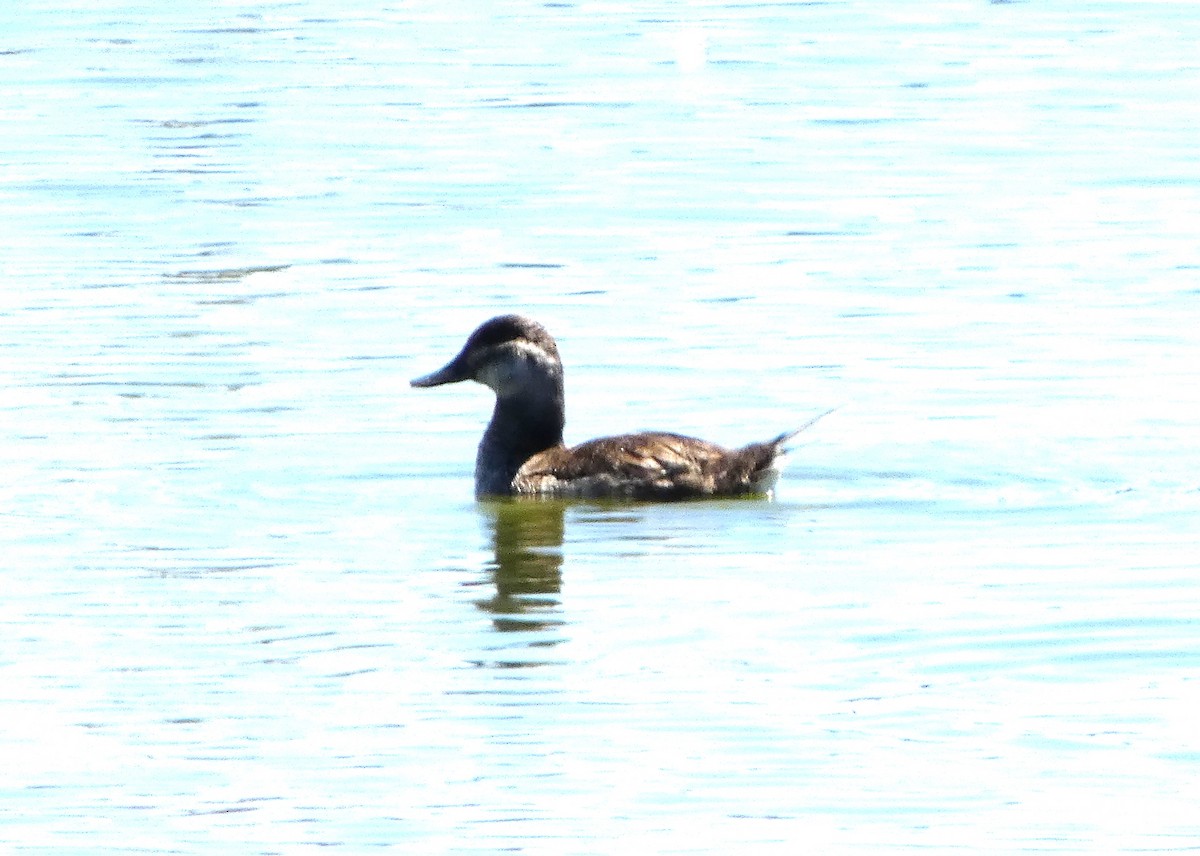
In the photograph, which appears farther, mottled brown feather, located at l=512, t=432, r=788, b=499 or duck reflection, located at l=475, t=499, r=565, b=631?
mottled brown feather, located at l=512, t=432, r=788, b=499

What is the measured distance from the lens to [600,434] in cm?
1409

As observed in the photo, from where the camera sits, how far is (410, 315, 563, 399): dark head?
13.3 metres

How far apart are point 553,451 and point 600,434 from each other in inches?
37.6

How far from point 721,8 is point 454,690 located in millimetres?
23173

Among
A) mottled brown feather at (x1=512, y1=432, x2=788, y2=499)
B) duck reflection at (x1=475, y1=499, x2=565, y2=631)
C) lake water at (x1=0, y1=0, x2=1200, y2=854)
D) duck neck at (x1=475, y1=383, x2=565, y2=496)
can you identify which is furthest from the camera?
duck neck at (x1=475, y1=383, x2=565, y2=496)

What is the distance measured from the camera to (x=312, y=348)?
51.0ft

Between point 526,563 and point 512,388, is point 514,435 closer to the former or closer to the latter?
point 512,388

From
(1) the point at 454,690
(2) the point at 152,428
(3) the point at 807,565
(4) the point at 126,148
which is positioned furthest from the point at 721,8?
(1) the point at 454,690

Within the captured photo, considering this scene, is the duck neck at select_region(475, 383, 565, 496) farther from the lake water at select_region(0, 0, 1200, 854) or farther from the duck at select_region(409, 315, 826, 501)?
the lake water at select_region(0, 0, 1200, 854)

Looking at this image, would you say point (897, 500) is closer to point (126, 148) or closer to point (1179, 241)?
point (1179, 241)

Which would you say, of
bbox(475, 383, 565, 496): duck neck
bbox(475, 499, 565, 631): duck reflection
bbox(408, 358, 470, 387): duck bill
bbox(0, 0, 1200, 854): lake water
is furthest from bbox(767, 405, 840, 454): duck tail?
bbox(408, 358, 470, 387): duck bill

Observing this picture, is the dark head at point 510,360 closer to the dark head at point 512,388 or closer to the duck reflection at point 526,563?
the dark head at point 512,388

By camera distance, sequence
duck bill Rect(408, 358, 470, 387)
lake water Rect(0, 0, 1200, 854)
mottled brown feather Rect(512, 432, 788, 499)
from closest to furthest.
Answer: lake water Rect(0, 0, 1200, 854)
mottled brown feather Rect(512, 432, 788, 499)
duck bill Rect(408, 358, 470, 387)

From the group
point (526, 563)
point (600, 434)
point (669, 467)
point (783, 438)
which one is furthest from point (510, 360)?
point (526, 563)
